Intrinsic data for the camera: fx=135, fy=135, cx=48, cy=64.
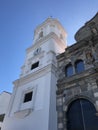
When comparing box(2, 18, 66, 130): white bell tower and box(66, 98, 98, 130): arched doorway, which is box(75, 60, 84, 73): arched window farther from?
box(2, 18, 66, 130): white bell tower

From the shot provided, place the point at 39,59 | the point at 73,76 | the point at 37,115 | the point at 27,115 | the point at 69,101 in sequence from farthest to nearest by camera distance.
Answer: the point at 39,59 → the point at 27,115 → the point at 37,115 → the point at 73,76 → the point at 69,101

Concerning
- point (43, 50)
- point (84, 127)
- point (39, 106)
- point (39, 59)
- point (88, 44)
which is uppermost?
point (43, 50)

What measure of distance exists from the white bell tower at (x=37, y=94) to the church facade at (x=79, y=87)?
162 centimetres

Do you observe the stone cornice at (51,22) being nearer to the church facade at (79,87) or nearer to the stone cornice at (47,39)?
the stone cornice at (47,39)

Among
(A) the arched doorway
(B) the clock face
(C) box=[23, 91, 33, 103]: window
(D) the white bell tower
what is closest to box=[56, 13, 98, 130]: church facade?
(A) the arched doorway

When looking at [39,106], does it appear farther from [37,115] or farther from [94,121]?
[94,121]

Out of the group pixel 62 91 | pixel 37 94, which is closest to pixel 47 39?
pixel 37 94

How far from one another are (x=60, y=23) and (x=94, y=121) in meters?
21.3

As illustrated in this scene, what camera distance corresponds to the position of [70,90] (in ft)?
34.9

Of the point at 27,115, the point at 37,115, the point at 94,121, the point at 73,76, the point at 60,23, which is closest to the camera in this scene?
Answer: the point at 94,121

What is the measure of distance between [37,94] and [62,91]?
3.53m

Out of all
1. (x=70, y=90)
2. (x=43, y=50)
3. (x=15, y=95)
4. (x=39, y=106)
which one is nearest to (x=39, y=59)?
(x=43, y=50)

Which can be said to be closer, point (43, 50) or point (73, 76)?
point (73, 76)

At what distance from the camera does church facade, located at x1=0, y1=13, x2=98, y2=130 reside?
9.34 m
